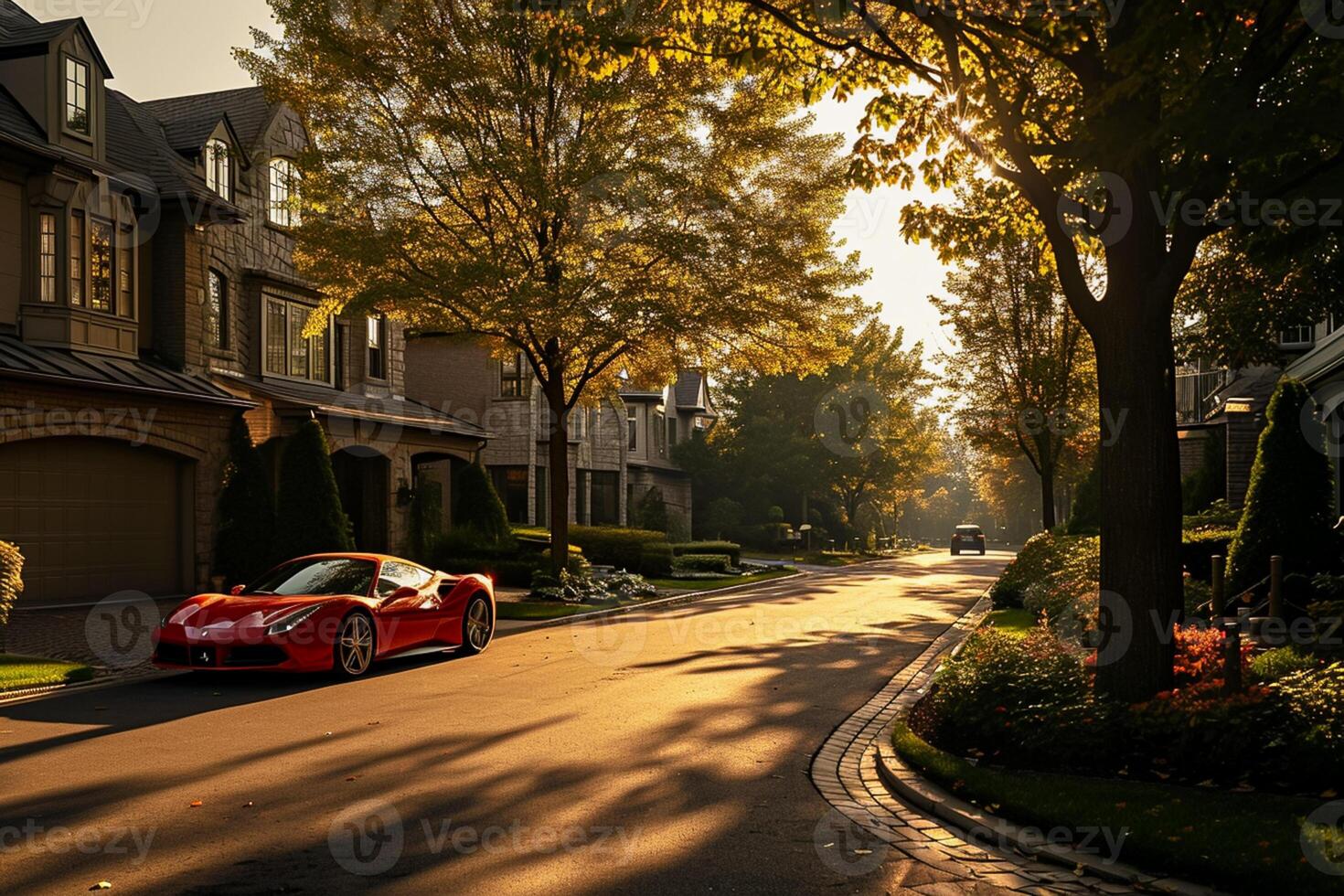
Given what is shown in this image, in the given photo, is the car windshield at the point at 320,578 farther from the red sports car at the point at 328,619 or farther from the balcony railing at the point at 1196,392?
the balcony railing at the point at 1196,392

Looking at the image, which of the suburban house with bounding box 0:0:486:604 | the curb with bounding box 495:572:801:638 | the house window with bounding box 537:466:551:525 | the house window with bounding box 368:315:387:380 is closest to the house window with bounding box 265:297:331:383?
the suburban house with bounding box 0:0:486:604

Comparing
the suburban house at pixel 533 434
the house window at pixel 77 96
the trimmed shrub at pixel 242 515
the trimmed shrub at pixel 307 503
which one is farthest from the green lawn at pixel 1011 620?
the house window at pixel 77 96

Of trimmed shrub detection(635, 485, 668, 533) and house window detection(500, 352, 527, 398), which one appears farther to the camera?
trimmed shrub detection(635, 485, 668, 533)

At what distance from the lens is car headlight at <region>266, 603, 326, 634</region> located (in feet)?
40.1

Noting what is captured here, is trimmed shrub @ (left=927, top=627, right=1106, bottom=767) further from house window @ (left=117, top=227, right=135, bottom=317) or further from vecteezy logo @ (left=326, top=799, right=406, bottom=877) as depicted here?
house window @ (left=117, top=227, right=135, bottom=317)

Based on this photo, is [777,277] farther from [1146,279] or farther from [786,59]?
[1146,279]

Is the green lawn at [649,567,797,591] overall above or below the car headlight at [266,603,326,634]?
below

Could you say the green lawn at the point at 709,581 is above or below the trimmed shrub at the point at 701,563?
below

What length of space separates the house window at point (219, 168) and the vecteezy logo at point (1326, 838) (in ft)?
78.2

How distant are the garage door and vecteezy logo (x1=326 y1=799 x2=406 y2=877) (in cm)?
1525

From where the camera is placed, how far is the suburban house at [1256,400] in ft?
69.9

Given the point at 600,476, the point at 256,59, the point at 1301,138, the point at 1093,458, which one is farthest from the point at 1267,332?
the point at 600,476

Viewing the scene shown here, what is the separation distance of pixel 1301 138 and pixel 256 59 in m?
19.2

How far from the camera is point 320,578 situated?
13.8 metres
